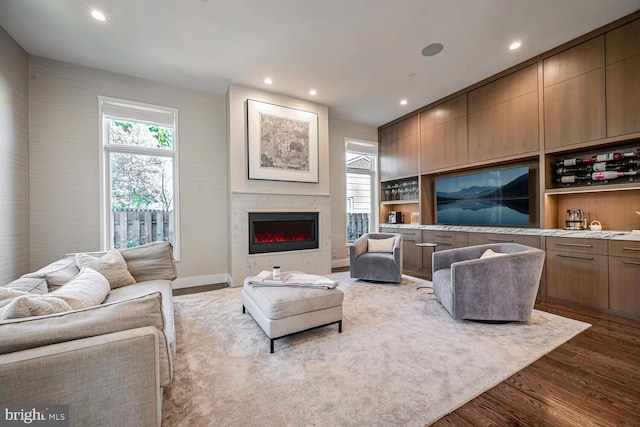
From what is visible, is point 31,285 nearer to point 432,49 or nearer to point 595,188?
point 432,49

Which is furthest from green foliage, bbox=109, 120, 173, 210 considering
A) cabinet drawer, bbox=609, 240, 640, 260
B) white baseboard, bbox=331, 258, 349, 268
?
cabinet drawer, bbox=609, 240, 640, 260

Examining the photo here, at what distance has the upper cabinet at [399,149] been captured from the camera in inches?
205

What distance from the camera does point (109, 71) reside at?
370 centimetres

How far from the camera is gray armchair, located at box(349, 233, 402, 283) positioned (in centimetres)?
402

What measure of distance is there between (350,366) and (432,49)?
366 cm

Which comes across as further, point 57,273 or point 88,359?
point 57,273

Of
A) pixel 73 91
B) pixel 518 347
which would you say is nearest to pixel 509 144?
pixel 518 347

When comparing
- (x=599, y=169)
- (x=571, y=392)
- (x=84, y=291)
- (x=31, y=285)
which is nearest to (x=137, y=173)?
(x=31, y=285)

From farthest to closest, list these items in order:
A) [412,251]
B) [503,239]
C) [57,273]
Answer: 1. [412,251]
2. [503,239]
3. [57,273]

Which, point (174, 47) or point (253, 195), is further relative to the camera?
point (253, 195)

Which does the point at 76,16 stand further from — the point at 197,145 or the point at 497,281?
the point at 497,281

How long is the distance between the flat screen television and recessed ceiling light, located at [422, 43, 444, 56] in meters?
2.02

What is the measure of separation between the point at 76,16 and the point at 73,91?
125cm

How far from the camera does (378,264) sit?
407 centimetres
